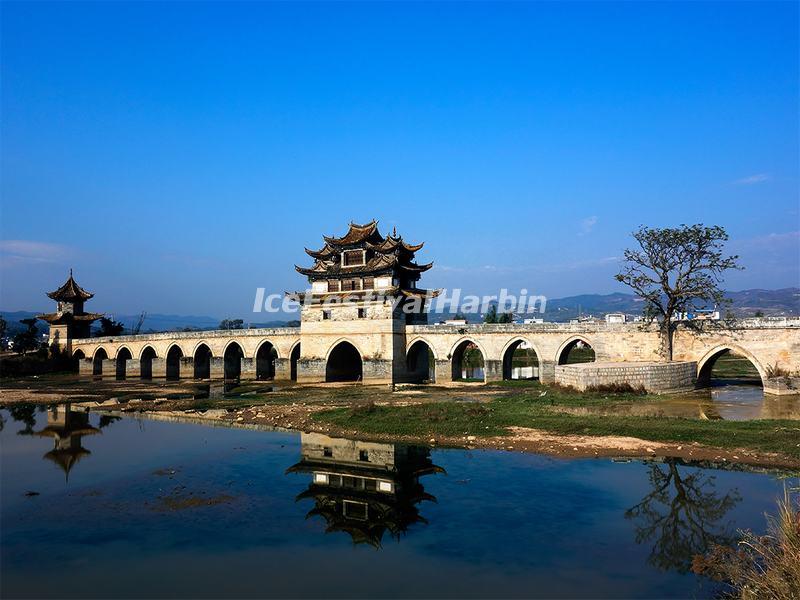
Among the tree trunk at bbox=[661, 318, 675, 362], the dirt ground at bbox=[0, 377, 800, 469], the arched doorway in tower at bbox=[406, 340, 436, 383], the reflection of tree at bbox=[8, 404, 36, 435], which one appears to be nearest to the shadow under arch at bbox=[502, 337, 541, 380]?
the dirt ground at bbox=[0, 377, 800, 469]

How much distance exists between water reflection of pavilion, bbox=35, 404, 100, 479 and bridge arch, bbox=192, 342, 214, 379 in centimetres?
A: 1774

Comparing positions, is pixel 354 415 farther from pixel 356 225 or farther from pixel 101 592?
pixel 356 225

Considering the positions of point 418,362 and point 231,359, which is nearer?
point 418,362

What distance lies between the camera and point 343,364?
1674 inches

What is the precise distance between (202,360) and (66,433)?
28.5m

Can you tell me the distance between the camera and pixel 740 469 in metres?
13.3

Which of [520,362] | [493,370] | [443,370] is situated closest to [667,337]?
[493,370]

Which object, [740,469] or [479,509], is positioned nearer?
[479,509]

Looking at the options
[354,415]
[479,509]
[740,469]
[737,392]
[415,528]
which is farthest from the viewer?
[737,392]

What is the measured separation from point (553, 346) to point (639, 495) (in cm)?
2258

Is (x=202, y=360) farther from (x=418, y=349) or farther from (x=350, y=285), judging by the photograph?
(x=418, y=349)

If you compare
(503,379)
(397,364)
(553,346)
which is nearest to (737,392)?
(553,346)

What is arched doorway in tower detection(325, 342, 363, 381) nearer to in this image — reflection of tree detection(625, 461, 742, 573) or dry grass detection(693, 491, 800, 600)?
reflection of tree detection(625, 461, 742, 573)

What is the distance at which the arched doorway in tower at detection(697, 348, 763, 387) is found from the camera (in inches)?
1190
